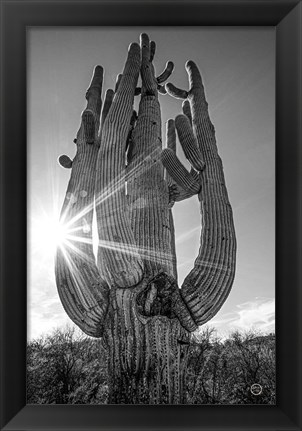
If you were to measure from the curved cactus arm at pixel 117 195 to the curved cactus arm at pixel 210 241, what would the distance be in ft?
1.13

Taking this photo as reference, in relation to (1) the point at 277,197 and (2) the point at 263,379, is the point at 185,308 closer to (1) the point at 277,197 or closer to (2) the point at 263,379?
(1) the point at 277,197

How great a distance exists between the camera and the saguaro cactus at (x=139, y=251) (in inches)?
125

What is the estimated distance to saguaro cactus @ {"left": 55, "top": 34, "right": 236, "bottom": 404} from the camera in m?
3.18

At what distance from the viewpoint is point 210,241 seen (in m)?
3.32

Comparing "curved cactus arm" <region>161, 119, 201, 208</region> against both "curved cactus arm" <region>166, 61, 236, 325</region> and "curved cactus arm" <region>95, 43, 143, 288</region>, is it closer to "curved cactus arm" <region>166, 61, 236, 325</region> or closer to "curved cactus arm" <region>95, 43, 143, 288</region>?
"curved cactus arm" <region>166, 61, 236, 325</region>

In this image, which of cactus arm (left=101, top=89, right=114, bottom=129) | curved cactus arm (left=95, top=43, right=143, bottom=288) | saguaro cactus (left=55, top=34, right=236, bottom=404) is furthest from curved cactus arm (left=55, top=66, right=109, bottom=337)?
cactus arm (left=101, top=89, right=114, bottom=129)

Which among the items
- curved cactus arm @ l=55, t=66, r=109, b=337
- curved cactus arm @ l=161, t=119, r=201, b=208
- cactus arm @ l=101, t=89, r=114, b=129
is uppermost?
cactus arm @ l=101, t=89, r=114, b=129

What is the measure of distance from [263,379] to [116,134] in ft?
7.70

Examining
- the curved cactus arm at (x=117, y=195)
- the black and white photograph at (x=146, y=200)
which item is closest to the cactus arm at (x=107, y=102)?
the black and white photograph at (x=146, y=200)

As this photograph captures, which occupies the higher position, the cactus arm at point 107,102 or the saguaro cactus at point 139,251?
the cactus arm at point 107,102

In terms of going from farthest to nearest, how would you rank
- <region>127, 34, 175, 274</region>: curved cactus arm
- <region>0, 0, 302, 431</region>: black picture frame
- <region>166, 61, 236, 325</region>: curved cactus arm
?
<region>127, 34, 175, 274</region>: curved cactus arm
<region>166, 61, 236, 325</region>: curved cactus arm
<region>0, 0, 302, 431</region>: black picture frame

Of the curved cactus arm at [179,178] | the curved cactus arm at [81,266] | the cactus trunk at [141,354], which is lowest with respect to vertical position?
the cactus trunk at [141,354]
